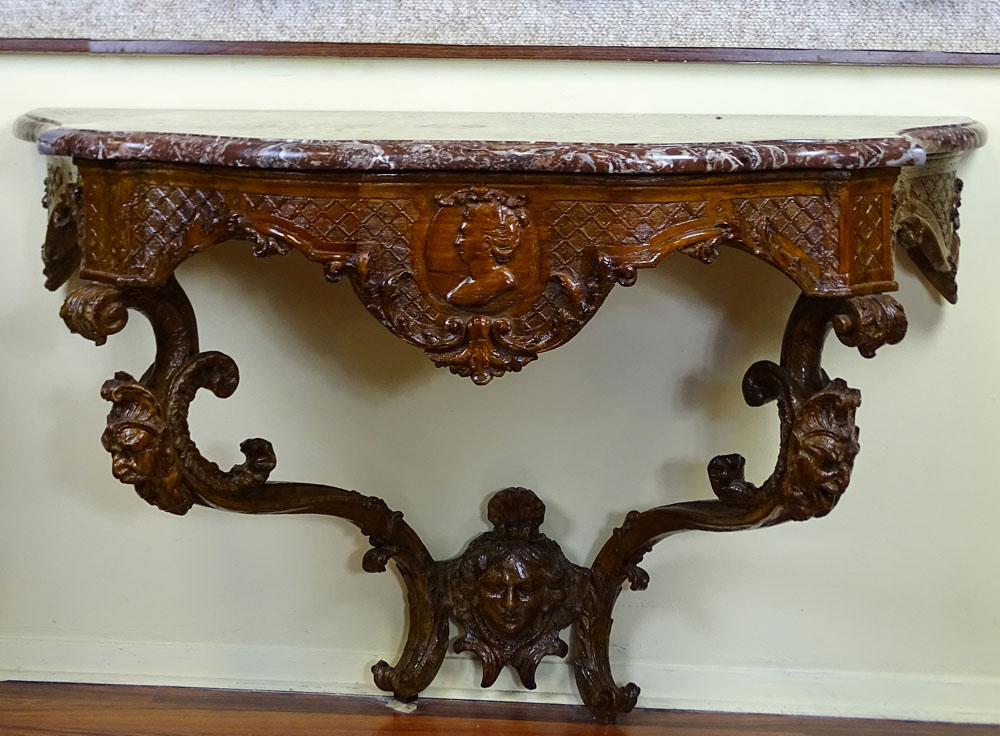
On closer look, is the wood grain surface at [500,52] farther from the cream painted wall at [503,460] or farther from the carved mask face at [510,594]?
the carved mask face at [510,594]

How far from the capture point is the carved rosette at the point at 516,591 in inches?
56.6

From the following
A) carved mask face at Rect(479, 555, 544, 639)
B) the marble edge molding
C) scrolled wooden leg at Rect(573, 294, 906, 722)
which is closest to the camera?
the marble edge molding

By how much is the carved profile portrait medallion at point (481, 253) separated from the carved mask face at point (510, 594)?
22.6 inches

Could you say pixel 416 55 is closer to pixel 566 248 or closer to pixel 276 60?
pixel 276 60

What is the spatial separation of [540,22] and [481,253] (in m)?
0.51

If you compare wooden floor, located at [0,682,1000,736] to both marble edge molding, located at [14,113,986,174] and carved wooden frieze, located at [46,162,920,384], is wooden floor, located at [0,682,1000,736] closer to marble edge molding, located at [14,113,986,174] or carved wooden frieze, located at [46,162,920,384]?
carved wooden frieze, located at [46,162,920,384]

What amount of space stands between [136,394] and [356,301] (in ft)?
1.38

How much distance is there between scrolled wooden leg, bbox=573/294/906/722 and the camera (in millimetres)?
1021

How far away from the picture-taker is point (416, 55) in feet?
4.39

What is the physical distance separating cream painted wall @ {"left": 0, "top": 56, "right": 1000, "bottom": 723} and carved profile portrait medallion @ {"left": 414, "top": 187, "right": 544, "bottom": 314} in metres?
0.46

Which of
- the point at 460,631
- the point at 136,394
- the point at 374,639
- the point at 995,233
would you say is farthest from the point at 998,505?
the point at 136,394

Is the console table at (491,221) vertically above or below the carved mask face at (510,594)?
above

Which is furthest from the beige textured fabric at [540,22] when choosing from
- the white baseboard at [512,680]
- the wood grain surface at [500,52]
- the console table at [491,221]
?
the white baseboard at [512,680]

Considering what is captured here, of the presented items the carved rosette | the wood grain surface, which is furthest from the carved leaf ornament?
the carved rosette
